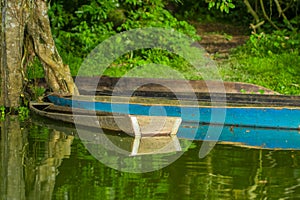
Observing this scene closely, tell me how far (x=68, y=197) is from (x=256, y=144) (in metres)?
2.99

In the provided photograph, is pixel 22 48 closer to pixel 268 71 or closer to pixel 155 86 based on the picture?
pixel 155 86

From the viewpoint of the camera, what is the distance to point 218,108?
9406 mm

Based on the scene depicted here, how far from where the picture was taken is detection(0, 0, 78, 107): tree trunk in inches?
402

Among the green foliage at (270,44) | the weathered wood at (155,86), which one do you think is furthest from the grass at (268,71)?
the weathered wood at (155,86)

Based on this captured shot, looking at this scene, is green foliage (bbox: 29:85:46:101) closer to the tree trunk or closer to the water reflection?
the tree trunk

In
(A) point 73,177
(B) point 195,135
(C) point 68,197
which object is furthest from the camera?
(B) point 195,135

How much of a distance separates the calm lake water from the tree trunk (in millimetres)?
1922

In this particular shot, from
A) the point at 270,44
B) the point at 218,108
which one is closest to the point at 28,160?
the point at 218,108

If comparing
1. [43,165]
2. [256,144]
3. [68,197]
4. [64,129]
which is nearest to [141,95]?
[64,129]

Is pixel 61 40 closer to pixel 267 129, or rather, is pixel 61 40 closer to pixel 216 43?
pixel 216 43

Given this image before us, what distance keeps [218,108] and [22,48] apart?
9.51 feet

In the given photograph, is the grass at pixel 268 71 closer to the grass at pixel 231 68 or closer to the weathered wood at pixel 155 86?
the grass at pixel 231 68

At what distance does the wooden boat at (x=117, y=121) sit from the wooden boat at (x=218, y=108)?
0.53 feet

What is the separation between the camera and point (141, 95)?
10.7 metres
